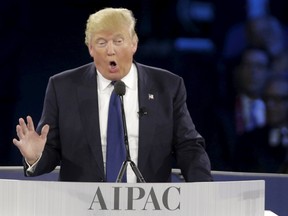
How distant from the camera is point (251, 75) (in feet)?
14.1

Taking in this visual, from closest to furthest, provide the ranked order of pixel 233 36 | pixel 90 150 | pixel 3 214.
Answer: pixel 3 214 → pixel 90 150 → pixel 233 36

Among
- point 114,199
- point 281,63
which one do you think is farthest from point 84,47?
point 114,199

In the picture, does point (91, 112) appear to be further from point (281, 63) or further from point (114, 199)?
point (281, 63)

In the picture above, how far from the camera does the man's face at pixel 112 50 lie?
2.41 metres

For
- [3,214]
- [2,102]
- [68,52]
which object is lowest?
[3,214]

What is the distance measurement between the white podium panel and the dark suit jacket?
24.4 inches

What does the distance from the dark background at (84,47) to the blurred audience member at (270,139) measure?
9.2 inches

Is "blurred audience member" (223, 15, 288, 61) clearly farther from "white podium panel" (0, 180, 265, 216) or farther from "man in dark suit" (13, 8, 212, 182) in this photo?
"white podium panel" (0, 180, 265, 216)

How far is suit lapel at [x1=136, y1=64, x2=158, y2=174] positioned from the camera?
246 cm

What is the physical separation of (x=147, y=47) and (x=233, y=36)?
0.51 metres

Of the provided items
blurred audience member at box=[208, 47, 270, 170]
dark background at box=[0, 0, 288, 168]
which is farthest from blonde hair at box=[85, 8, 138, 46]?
blurred audience member at box=[208, 47, 270, 170]

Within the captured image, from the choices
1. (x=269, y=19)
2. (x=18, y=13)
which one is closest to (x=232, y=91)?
(x=269, y=19)

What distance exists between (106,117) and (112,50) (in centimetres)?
24

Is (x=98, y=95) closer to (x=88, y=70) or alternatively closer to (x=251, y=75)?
(x=88, y=70)
